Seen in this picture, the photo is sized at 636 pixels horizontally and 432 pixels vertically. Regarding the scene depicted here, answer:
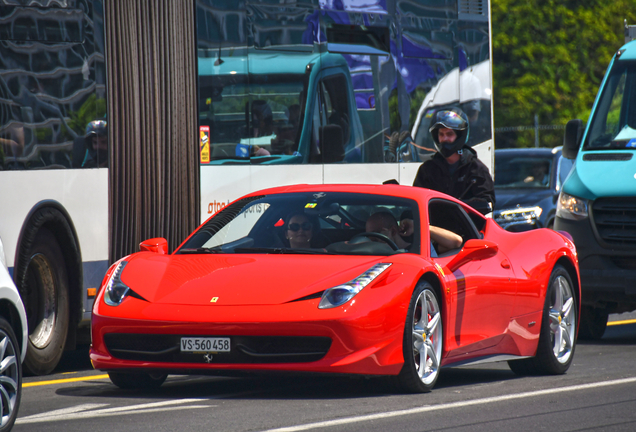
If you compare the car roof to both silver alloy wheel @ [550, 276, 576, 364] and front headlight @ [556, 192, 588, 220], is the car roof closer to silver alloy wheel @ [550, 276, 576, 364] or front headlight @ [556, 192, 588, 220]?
silver alloy wheel @ [550, 276, 576, 364]

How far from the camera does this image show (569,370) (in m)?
9.37

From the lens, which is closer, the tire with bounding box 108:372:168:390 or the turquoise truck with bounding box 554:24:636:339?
the tire with bounding box 108:372:168:390

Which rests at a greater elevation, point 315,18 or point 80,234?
point 315,18

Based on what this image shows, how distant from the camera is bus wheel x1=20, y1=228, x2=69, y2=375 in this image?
9039 millimetres

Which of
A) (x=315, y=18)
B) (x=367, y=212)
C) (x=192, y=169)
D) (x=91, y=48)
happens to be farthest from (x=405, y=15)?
(x=367, y=212)

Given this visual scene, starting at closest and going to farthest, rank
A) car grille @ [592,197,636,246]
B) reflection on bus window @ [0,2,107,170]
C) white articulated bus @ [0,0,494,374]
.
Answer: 1. reflection on bus window @ [0,2,107,170]
2. white articulated bus @ [0,0,494,374]
3. car grille @ [592,197,636,246]

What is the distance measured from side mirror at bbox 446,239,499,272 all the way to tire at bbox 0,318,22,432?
2947mm

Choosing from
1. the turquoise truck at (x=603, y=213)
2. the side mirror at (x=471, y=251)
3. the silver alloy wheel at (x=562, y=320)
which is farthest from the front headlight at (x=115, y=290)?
the turquoise truck at (x=603, y=213)

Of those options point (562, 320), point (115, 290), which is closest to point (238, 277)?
point (115, 290)

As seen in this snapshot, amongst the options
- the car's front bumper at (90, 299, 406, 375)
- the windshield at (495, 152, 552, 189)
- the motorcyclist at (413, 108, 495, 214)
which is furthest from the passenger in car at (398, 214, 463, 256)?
the windshield at (495, 152, 552, 189)

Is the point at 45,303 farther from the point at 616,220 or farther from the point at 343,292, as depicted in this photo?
the point at 616,220

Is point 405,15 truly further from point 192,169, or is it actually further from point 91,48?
point 91,48

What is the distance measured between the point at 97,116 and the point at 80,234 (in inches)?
37.1

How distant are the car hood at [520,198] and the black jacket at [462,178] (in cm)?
703
